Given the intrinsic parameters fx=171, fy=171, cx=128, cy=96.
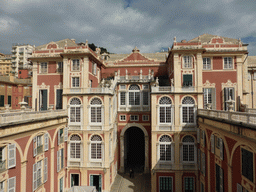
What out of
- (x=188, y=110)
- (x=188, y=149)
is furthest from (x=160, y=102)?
(x=188, y=149)

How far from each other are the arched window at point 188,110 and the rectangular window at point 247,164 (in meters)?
11.3

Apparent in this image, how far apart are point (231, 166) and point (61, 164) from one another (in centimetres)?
1873

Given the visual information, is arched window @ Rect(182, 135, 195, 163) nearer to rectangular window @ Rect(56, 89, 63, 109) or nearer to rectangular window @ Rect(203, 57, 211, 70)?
rectangular window @ Rect(203, 57, 211, 70)

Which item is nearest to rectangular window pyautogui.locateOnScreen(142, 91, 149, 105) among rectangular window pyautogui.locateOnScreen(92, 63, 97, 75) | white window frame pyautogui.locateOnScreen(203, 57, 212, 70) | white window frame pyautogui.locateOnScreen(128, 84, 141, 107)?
white window frame pyautogui.locateOnScreen(128, 84, 141, 107)

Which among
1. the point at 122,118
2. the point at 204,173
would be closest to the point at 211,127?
the point at 204,173

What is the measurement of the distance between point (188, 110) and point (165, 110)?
3.10 meters

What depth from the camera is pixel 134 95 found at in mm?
29453

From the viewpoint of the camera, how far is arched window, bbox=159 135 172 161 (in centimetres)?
2352

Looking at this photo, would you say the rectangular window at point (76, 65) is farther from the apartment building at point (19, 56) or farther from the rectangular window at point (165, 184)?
the apartment building at point (19, 56)

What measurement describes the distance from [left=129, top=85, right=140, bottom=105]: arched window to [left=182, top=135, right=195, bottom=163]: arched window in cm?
1007

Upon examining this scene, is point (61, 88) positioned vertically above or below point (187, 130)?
above

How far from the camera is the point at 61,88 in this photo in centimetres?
2670

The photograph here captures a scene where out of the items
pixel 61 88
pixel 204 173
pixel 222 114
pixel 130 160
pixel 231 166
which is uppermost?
pixel 61 88

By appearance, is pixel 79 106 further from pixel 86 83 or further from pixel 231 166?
pixel 231 166
